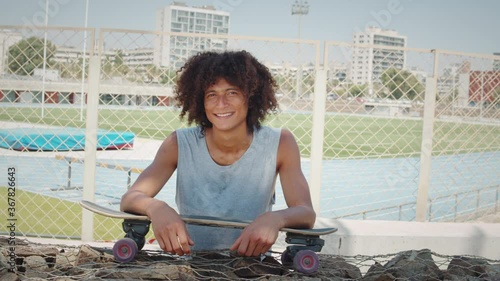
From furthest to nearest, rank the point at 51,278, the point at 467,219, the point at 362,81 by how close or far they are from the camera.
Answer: the point at 467,219 < the point at 362,81 < the point at 51,278

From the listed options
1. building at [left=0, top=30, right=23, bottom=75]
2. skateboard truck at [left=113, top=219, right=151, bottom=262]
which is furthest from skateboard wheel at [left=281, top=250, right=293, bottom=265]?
building at [left=0, top=30, right=23, bottom=75]

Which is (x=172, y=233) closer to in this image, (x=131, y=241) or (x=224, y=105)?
(x=131, y=241)

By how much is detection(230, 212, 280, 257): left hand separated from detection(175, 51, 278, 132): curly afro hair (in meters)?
0.47

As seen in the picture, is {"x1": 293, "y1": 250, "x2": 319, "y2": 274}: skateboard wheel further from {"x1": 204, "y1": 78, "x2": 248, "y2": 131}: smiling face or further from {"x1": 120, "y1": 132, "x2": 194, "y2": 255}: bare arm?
{"x1": 204, "y1": 78, "x2": 248, "y2": 131}: smiling face

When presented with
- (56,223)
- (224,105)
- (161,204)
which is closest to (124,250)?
(161,204)

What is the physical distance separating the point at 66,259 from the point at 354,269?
78 centimetres

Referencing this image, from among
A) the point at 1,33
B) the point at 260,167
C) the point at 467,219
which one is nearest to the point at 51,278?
the point at 260,167

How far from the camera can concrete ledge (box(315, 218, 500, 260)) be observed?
3574 millimetres

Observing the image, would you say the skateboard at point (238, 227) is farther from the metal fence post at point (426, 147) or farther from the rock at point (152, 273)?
the metal fence post at point (426, 147)

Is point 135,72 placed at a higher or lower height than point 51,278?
higher

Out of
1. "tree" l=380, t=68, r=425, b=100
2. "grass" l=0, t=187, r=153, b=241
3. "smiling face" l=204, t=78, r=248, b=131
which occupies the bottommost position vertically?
"grass" l=0, t=187, r=153, b=241

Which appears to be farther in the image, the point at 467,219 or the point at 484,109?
the point at 467,219

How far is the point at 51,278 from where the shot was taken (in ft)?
4.68

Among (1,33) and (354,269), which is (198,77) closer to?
(354,269)
